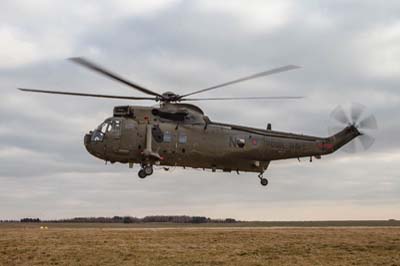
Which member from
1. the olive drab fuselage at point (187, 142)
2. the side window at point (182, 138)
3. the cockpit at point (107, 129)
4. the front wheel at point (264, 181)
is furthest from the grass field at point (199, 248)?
the cockpit at point (107, 129)

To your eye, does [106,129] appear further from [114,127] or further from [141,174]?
[141,174]

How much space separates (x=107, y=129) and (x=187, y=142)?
5.49 meters

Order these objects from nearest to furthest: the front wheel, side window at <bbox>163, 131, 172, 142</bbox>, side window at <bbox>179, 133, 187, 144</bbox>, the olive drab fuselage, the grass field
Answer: the grass field < the olive drab fuselage < side window at <bbox>163, 131, 172, 142</bbox> < side window at <bbox>179, 133, 187, 144</bbox> < the front wheel

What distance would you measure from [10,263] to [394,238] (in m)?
29.0

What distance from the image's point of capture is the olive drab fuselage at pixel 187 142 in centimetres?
4109

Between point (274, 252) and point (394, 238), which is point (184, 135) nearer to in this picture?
point (274, 252)

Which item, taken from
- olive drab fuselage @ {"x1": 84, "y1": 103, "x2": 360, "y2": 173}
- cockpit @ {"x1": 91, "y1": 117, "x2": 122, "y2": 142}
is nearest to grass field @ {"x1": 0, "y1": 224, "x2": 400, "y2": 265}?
olive drab fuselage @ {"x1": 84, "y1": 103, "x2": 360, "y2": 173}

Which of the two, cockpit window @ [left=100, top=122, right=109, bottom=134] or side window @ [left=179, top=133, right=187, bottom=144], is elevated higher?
cockpit window @ [left=100, top=122, right=109, bottom=134]

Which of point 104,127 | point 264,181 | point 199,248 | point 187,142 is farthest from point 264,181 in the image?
point 104,127

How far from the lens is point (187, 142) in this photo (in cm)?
4184

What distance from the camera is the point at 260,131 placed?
43906mm

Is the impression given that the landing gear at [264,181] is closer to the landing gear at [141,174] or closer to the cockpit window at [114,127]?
the landing gear at [141,174]

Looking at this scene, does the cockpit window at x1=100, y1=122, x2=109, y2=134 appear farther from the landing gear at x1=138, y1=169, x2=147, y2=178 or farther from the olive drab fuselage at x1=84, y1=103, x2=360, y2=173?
the landing gear at x1=138, y1=169, x2=147, y2=178

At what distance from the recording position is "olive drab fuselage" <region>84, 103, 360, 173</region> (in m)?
41.1
